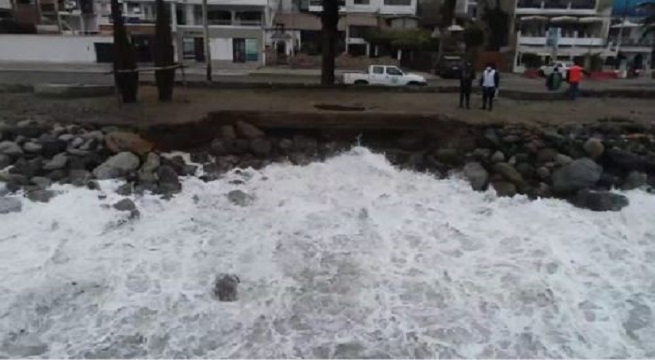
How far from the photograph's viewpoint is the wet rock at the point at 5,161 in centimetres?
1189

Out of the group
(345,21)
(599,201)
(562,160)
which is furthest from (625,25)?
(599,201)

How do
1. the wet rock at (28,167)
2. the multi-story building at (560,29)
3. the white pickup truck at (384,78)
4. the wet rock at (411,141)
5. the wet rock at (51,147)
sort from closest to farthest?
1. the wet rock at (28,167)
2. the wet rock at (51,147)
3. the wet rock at (411,141)
4. the white pickup truck at (384,78)
5. the multi-story building at (560,29)

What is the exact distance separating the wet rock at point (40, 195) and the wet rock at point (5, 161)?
4.83 feet

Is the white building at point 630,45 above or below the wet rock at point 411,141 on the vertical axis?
above

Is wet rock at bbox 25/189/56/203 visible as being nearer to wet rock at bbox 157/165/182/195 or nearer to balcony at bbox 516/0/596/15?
wet rock at bbox 157/165/182/195

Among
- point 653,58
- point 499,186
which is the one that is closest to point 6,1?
point 499,186

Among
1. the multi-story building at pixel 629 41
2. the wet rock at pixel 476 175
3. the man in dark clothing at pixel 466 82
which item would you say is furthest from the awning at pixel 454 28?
the wet rock at pixel 476 175

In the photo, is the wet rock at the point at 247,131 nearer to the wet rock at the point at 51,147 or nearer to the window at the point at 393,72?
the wet rock at the point at 51,147

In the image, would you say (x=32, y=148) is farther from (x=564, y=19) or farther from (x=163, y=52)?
(x=564, y=19)

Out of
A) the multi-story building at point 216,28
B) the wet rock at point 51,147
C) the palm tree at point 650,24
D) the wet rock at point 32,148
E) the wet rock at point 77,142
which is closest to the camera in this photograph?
the wet rock at point 32,148

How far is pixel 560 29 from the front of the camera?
162ft

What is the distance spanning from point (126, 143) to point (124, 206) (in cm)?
257

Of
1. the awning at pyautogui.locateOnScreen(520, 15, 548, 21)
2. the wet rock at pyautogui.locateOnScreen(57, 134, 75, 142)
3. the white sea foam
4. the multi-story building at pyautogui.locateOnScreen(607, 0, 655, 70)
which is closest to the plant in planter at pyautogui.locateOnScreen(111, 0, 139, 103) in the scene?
the wet rock at pyautogui.locateOnScreen(57, 134, 75, 142)

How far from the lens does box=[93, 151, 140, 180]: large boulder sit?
1183 cm
